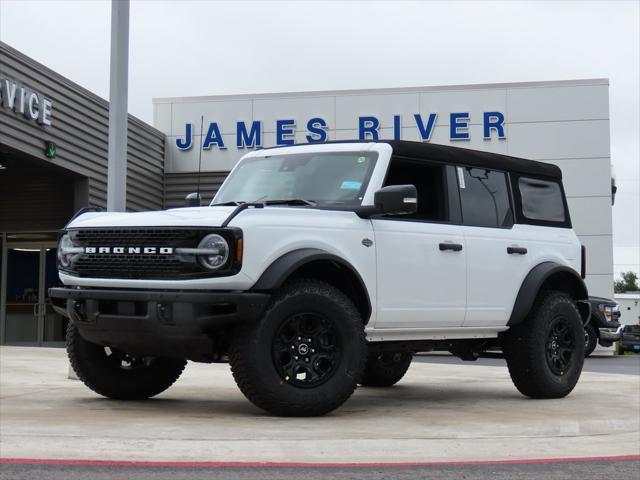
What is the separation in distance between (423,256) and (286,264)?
1.49m

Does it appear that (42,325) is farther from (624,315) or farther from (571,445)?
(624,315)

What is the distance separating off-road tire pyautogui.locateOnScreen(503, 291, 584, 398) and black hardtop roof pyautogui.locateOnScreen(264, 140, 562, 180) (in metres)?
1.17

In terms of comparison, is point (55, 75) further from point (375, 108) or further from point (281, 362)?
point (281, 362)

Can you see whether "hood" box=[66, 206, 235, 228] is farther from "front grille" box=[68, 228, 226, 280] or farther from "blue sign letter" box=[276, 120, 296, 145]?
"blue sign letter" box=[276, 120, 296, 145]

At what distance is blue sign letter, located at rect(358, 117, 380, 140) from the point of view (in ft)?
93.4

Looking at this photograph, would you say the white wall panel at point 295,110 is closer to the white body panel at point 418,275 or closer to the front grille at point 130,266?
the white body panel at point 418,275

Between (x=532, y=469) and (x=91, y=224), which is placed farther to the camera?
(x=91, y=224)

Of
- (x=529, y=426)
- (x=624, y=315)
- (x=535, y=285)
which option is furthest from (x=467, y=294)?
(x=624, y=315)

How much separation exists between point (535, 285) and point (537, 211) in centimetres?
93

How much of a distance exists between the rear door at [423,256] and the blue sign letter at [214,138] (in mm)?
21231

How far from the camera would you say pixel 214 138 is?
29.1 metres

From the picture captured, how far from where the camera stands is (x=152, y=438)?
5664 millimetres

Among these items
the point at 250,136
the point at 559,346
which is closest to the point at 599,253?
the point at 250,136

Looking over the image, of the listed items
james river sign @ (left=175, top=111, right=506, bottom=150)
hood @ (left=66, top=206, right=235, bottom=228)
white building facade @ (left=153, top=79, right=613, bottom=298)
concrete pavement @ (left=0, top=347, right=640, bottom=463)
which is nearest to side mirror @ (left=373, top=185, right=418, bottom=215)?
hood @ (left=66, top=206, right=235, bottom=228)
